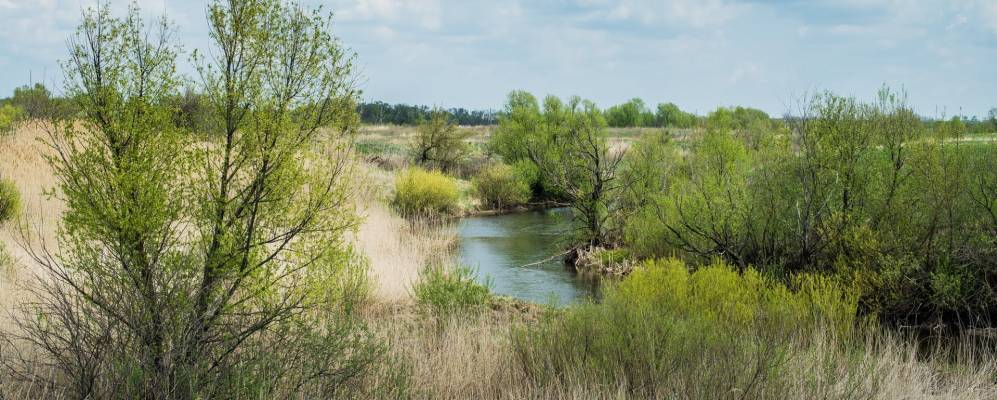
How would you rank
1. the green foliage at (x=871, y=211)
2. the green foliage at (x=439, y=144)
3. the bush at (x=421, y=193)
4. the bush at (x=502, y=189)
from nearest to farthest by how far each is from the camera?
the green foliage at (x=871, y=211)
the bush at (x=421, y=193)
the bush at (x=502, y=189)
the green foliage at (x=439, y=144)

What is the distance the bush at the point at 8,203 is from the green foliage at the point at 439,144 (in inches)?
809

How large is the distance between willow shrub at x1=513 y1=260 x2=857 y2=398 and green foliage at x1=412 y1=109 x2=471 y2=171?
25.9 m

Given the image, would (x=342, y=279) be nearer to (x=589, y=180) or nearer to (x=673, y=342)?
(x=673, y=342)

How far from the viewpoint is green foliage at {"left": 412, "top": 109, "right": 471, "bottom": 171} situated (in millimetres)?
34416

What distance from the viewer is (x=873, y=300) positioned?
34.4ft

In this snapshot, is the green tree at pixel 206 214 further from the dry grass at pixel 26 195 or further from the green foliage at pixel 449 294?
the dry grass at pixel 26 195

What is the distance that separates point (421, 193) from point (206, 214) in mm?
20022

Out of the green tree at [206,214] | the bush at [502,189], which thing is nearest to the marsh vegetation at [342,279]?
the green tree at [206,214]

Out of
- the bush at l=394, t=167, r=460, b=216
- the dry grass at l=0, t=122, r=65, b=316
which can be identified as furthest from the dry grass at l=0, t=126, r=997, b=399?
the bush at l=394, t=167, r=460, b=216

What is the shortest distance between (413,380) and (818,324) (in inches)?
200

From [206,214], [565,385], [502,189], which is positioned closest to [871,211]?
[565,385]

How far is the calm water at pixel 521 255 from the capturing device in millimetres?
14500

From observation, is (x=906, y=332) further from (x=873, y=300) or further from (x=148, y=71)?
(x=148, y=71)

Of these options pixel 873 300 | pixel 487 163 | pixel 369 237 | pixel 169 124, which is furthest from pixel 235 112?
pixel 487 163
